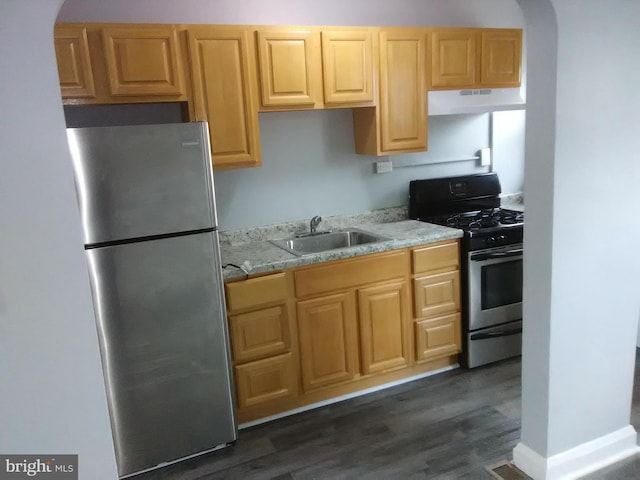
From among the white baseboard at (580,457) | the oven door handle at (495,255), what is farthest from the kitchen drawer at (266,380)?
the oven door handle at (495,255)

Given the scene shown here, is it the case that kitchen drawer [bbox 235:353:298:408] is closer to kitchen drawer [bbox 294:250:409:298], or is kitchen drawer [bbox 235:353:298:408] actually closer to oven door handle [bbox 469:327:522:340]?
kitchen drawer [bbox 294:250:409:298]

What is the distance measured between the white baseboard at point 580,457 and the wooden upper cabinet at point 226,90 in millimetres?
2040

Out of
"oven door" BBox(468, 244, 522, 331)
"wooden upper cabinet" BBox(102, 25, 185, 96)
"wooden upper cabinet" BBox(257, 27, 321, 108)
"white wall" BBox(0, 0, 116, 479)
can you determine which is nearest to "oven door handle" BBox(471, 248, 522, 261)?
"oven door" BBox(468, 244, 522, 331)

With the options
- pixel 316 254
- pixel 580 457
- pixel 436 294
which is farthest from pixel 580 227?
pixel 316 254

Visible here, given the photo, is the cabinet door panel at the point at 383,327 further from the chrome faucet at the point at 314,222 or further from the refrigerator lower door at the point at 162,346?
the refrigerator lower door at the point at 162,346

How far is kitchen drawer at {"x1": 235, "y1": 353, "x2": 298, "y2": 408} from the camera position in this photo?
109 inches

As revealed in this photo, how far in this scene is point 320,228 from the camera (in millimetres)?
3459

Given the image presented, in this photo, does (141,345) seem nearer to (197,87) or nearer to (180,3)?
(197,87)

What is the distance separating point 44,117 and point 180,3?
5.66ft

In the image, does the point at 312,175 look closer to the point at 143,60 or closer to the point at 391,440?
the point at 143,60

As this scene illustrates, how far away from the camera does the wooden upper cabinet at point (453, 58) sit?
3.25 metres

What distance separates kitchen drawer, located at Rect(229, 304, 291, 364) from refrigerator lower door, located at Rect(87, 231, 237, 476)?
0.15 metres

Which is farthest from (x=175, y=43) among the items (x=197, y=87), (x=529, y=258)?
(x=529, y=258)

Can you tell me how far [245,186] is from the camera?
3.22 metres
